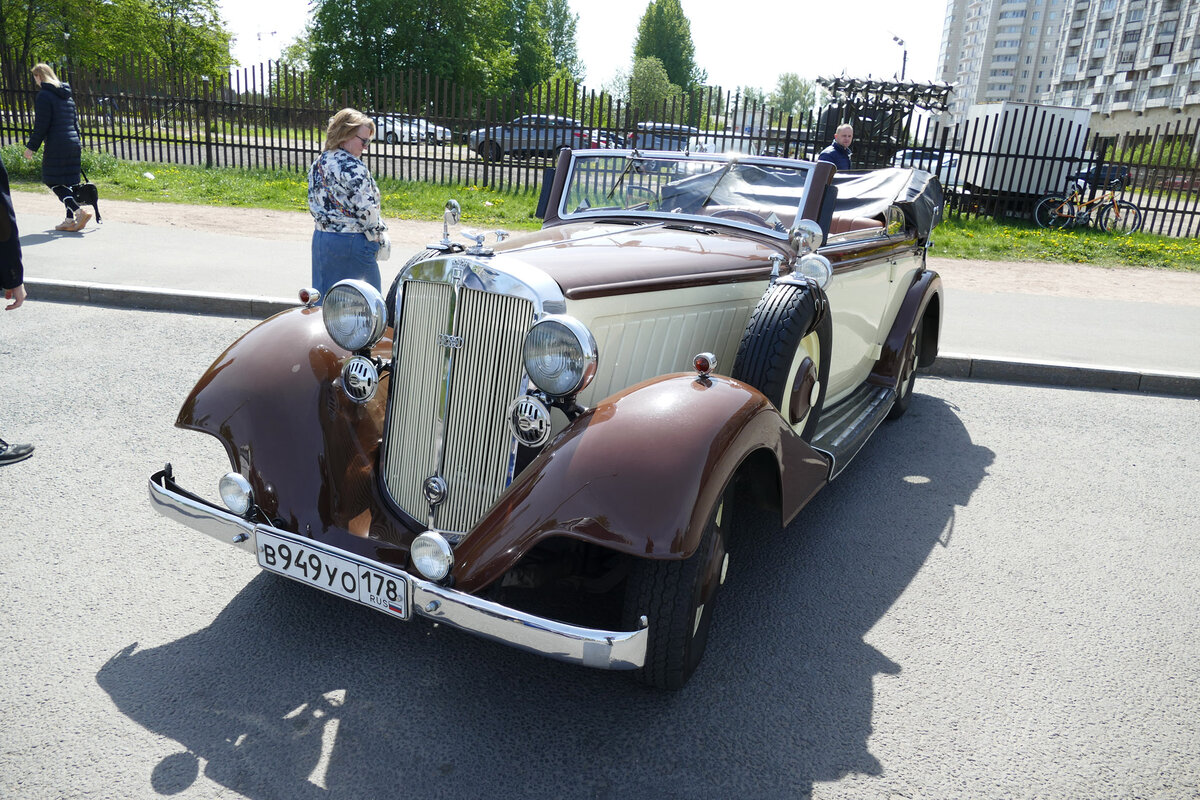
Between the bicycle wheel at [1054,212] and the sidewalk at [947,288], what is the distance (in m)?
3.41

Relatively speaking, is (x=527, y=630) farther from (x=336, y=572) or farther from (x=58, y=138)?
(x=58, y=138)

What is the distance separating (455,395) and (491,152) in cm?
1352

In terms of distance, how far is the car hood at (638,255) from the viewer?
9.43 ft

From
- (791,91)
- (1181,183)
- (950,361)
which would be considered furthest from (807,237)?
(791,91)

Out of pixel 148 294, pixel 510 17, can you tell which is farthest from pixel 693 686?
pixel 510 17

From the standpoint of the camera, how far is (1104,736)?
2525mm

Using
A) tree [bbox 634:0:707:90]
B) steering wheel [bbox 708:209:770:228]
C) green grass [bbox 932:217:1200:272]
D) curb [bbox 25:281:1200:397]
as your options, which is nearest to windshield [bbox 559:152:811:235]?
steering wheel [bbox 708:209:770:228]

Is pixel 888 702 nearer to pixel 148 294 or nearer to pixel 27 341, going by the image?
pixel 27 341

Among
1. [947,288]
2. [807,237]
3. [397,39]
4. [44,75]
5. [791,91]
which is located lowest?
[947,288]

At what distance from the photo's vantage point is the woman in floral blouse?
16.7 ft

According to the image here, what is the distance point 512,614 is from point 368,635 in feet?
3.16

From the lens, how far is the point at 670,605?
2.38 meters

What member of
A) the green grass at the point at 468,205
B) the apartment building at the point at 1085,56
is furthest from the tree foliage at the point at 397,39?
the green grass at the point at 468,205

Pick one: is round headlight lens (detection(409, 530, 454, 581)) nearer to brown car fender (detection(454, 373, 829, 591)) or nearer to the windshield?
brown car fender (detection(454, 373, 829, 591))
